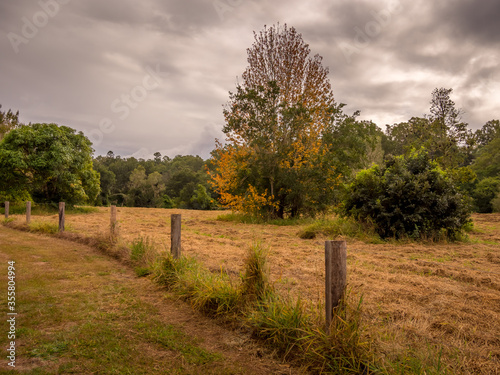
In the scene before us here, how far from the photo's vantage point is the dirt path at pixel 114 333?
9.70 ft

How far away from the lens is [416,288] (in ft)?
15.9

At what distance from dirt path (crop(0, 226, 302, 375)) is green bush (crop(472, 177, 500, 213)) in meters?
32.7

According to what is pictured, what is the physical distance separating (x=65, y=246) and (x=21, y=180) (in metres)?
13.4

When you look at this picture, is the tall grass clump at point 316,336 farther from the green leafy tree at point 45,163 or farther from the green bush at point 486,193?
the green bush at point 486,193

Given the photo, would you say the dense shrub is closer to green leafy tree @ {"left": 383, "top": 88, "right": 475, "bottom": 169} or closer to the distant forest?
green leafy tree @ {"left": 383, "top": 88, "right": 475, "bottom": 169}

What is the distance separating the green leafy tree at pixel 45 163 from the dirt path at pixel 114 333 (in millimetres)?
15372

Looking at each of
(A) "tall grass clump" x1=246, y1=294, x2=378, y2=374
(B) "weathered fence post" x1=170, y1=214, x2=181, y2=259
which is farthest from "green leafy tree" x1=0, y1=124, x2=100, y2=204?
(A) "tall grass clump" x1=246, y1=294, x2=378, y2=374

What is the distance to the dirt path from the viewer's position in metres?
2.96

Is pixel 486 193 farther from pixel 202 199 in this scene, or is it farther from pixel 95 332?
pixel 95 332

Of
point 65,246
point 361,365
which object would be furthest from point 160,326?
point 65,246

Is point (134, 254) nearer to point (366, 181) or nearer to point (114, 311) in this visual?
point (114, 311)

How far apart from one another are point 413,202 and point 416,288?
525cm

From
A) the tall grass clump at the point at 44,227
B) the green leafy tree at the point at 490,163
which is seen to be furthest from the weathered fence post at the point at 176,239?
the green leafy tree at the point at 490,163

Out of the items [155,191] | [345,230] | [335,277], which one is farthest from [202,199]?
[335,277]
